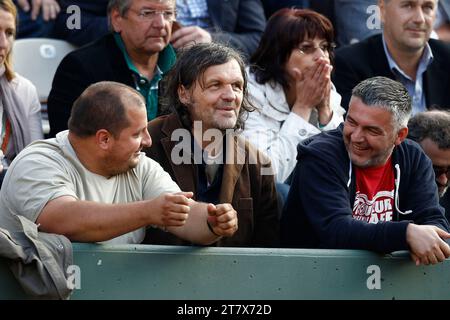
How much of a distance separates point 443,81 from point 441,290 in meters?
2.04

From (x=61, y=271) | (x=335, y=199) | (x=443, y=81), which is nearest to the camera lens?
(x=61, y=271)

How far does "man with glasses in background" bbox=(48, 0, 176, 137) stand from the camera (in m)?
5.04

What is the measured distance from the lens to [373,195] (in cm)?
419

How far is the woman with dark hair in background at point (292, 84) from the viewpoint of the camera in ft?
16.4

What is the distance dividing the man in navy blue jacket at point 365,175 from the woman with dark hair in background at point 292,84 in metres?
0.71

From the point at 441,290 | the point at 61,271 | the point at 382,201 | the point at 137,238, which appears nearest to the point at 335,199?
the point at 382,201

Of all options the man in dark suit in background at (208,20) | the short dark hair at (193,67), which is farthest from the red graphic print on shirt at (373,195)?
the man in dark suit in background at (208,20)

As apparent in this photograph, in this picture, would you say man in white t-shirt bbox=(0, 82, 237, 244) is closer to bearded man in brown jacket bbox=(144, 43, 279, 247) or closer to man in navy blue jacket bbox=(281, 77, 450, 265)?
bearded man in brown jacket bbox=(144, 43, 279, 247)

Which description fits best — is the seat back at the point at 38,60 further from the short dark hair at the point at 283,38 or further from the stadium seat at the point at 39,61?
the short dark hair at the point at 283,38

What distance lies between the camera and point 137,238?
13.0 ft

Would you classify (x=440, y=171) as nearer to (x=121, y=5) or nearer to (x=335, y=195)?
(x=335, y=195)

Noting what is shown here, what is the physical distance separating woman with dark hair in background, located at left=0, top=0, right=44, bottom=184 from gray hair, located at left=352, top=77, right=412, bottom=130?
64.1 inches

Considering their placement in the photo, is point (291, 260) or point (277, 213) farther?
point (277, 213)
